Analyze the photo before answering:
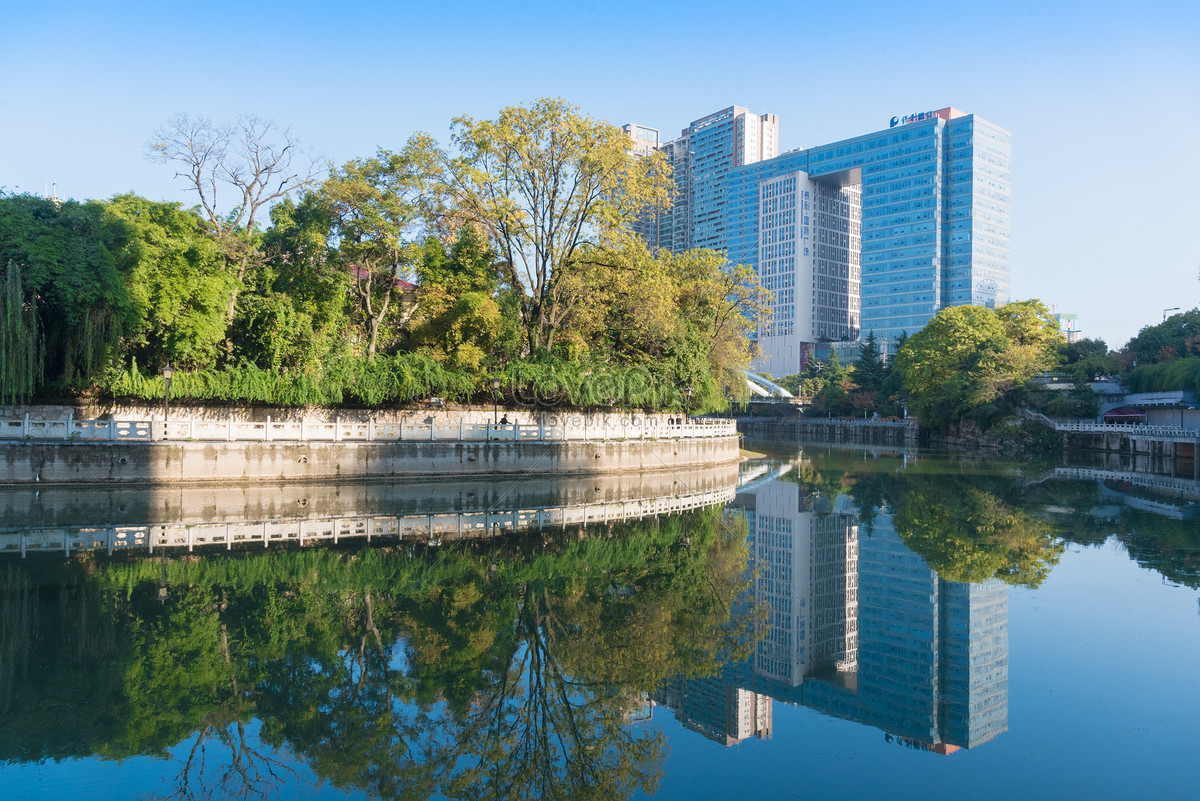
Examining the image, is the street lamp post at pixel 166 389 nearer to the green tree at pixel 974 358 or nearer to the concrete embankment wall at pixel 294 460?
the concrete embankment wall at pixel 294 460

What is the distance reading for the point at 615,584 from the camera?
10906 millimetres

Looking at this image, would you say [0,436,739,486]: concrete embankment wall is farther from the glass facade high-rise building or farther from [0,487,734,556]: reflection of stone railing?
the glass facade high-rise building

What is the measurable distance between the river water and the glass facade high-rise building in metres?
94.4

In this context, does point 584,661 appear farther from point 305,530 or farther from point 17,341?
point 17,341

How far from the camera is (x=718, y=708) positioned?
6715mm

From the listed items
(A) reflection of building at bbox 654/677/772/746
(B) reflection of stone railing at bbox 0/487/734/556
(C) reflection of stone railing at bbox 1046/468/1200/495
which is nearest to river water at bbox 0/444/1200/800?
(A) reflection of building at bbox 654/677/772/746

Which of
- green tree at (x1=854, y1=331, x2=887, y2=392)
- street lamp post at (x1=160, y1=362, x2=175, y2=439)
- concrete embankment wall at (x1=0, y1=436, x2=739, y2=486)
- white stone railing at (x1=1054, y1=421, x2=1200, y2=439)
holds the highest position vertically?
green tree at (x1=854, y1=331, x2=887, y2=392)

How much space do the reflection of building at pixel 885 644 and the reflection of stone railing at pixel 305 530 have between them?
200 inches

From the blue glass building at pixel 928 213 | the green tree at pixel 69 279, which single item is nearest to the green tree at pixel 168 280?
the green tree at pixel 69 279

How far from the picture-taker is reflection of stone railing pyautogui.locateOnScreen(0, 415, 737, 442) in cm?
1894

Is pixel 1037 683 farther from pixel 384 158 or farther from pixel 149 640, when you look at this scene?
pixel 384 158

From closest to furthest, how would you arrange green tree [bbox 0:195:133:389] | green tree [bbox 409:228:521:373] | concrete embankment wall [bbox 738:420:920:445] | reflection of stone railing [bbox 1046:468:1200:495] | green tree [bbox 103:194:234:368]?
green tree [bbox 0:195:133:389] < green tree [bbox 103:194:234:368] < reflection of stone railing [bbox 1046:468:1200:495] < green tree [bbox 409:228:521:373] < concrete embankment wall [bbox 738:420:920:445]

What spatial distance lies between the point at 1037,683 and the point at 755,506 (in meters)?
13.1

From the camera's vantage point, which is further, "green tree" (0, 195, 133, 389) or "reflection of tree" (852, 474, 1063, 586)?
"green tree" (0, 195, 133, 389)
